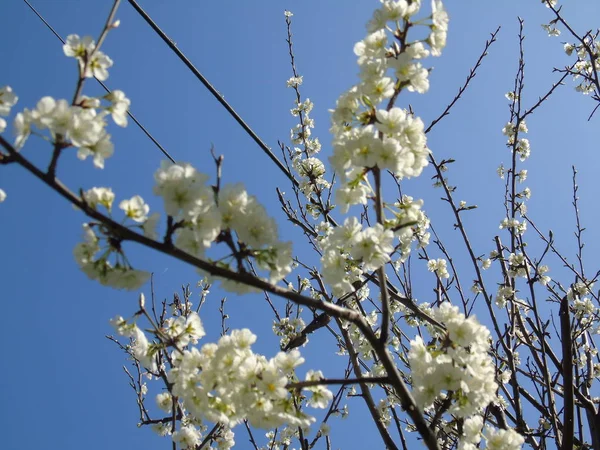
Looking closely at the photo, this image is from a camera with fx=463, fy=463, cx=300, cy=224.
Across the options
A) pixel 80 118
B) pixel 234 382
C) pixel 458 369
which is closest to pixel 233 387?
pixel 234 382

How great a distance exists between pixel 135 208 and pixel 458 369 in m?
1.59

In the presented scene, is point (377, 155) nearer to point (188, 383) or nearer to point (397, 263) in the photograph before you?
point (188, 383)

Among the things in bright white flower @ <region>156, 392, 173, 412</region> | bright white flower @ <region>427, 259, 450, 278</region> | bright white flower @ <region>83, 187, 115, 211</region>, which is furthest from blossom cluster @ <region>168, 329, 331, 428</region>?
bright white flower @ <region>427, 259, 450, 278</region>

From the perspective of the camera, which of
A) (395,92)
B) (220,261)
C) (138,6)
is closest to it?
(220,261)

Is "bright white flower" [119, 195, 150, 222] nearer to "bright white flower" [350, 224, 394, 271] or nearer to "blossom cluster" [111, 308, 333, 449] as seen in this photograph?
"blossom cluster" [111, 308, 333, 449]

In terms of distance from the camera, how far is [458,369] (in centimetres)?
215

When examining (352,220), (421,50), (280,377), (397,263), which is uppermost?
(397,263)

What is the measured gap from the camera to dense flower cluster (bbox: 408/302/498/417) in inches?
84.7

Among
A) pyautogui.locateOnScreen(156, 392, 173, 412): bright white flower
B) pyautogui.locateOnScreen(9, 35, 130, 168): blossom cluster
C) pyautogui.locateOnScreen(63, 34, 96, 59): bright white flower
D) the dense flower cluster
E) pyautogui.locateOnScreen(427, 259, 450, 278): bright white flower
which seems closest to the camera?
pyautogui.locateOnScreen(9, 35, 130, 168): blossom cluster

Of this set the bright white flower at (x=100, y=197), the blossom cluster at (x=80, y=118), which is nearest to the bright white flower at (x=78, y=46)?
the blossom cluster at (x=80, y=118)

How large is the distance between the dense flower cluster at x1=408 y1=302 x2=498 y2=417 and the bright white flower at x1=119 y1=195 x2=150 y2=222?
4.75ft

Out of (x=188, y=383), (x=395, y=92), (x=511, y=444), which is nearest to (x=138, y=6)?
(x=395, y=92)

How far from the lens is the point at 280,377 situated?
6.49 ft

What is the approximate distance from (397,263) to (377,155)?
9.28 ft
